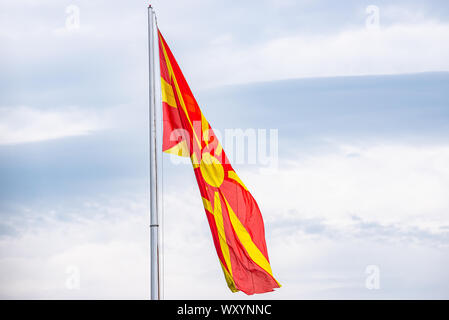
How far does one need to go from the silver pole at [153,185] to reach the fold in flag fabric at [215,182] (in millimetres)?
337

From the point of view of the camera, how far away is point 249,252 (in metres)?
20.9

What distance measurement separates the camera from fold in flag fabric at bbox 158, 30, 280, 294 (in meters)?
20.2

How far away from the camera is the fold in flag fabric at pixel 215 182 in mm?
20203

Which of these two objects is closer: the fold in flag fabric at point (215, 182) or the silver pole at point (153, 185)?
the silver pole at point (153, 185)

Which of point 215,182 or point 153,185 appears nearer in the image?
point 153,185

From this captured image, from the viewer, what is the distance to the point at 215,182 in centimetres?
2066

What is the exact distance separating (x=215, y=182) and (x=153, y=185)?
2.15 metres

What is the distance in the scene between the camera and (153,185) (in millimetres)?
19406

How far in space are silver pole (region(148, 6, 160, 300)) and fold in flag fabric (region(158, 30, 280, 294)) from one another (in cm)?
34

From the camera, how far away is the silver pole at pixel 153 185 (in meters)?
19.0

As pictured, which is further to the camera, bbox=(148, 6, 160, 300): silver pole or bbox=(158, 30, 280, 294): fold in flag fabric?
bbox=(158, 30, 280, 294): fold in flag fabric
